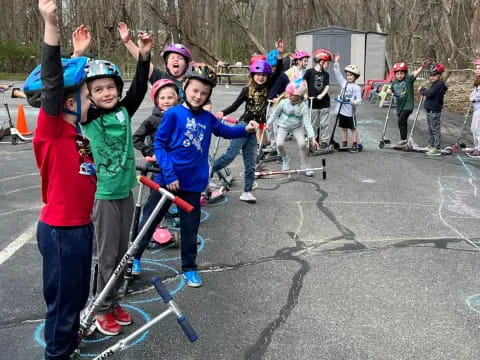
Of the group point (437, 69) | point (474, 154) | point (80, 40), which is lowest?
point (474, 154)

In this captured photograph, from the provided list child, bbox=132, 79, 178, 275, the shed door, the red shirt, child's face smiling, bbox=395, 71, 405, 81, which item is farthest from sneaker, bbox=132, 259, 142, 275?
the shed door

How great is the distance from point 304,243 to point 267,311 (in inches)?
64.0

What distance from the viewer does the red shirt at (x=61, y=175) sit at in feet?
9.37

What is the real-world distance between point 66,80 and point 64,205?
2.21 ft

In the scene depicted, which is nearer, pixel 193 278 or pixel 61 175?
pixel 61 175

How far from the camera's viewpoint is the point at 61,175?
290 cm

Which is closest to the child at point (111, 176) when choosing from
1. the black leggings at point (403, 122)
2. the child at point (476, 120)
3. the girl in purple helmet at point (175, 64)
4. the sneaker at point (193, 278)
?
the sneaker at point (193, 278)

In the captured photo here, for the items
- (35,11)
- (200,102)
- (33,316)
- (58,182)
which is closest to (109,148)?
(58,182)

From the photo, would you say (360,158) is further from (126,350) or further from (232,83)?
(232,83)

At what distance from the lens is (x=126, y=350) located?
10.9ft

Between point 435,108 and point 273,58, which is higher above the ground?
point 273,58

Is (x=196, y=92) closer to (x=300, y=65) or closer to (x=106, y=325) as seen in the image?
(x=106, y=325)

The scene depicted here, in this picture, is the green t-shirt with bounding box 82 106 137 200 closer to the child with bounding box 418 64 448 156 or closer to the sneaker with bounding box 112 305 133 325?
the sneaker with bounding box 112 305 133 325

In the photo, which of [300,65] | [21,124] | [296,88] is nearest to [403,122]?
[300,65]
